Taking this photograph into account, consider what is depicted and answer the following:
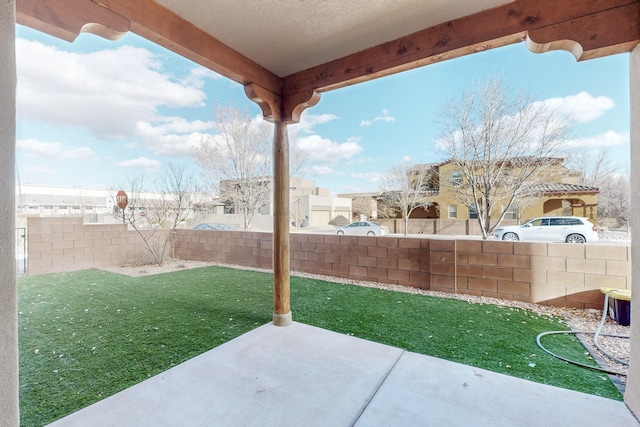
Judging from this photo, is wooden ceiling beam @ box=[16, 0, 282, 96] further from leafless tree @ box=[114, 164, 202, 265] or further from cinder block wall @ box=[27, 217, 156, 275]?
leafless tree @ box=[114, 164, 202, 265]

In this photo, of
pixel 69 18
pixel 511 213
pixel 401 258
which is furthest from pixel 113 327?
pixel 511 213

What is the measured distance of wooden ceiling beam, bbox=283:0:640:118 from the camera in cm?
171

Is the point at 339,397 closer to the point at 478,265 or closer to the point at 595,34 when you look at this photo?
the point at 595,34

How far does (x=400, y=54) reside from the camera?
7.46ft

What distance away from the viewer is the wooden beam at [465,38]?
175cm

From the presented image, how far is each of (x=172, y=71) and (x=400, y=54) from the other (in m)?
11.6

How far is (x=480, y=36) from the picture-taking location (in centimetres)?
197

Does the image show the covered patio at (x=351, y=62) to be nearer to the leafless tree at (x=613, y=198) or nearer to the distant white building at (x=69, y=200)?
the leafless tree at (x=613, y=198)

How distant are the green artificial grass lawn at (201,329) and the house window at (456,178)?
14.3 ft

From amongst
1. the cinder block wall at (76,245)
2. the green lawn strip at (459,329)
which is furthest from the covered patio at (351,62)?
the cinder block wall at (76,245)

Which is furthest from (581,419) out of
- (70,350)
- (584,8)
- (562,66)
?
(562,66)

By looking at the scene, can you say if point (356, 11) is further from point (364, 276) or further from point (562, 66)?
point (562, 66)

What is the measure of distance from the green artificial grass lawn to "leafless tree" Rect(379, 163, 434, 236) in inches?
386

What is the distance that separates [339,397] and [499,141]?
6580 mm
